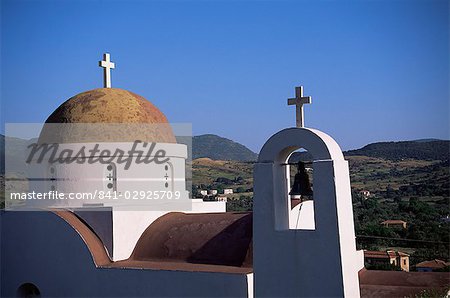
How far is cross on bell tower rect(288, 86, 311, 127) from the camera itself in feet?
24.8

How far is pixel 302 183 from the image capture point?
787 cm

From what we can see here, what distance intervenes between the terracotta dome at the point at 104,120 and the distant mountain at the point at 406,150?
41.9 metres

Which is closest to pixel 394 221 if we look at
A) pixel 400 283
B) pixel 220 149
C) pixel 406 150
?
pixel 400 283

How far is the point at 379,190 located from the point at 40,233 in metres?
34.6

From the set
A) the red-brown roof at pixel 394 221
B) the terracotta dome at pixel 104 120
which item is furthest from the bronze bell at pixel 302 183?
the red-brown roof at pixel 394 221

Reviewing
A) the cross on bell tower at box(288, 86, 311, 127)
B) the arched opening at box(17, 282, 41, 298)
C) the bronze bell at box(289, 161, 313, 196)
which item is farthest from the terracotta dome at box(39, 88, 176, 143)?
the cross on bell tower at box(288, 86, 311, 127)

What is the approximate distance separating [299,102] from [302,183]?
1180 millimetres

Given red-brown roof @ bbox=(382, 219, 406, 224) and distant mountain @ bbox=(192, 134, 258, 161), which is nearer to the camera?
red-brown roof @ bbox=(382, 219, 406, 224)

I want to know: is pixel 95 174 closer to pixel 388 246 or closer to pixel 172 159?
pixel 172 159

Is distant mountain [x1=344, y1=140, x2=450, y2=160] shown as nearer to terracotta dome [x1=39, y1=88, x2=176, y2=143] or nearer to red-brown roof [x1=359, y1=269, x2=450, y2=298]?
terracotta dome [x1=39, y1=88, x2=176, y2=143]

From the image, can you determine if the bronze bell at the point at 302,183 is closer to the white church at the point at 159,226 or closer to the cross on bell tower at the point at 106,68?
the white church at the point at 159,226

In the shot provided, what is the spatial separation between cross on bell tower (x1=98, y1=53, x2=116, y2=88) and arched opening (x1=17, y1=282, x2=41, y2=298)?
440 centimetres

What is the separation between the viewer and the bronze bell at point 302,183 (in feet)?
25.7

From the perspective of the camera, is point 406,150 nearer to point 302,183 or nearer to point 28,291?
point 28,291
